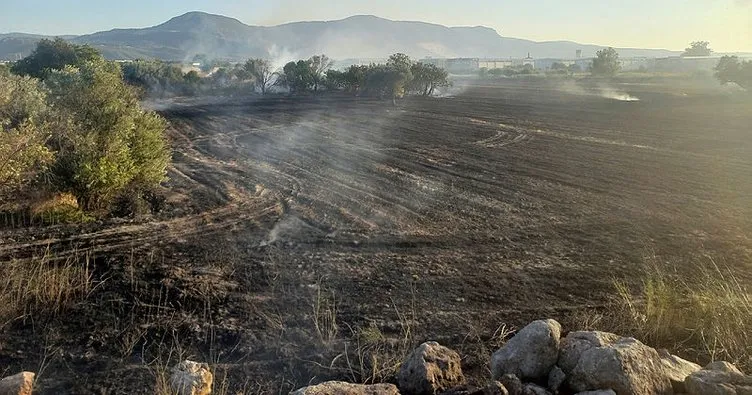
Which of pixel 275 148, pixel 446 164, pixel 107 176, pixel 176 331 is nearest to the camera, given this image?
pixel 176 331

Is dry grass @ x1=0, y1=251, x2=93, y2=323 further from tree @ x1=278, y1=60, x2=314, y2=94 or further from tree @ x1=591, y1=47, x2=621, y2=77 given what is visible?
tree @ x1=591, y1=47, x2=621, y2=77

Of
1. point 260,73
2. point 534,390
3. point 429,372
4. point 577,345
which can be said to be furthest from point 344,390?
point 260,73

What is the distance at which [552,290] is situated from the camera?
1011 cm

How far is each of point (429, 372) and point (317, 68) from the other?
71183mm

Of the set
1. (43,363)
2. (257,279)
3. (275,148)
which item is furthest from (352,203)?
(275,148)

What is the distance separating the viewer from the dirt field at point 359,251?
312 inches

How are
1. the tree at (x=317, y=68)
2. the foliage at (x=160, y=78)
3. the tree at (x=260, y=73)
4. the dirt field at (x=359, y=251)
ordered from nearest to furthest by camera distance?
the dirt field at (x=359, y=251)
the foliage at (x=160, y=78)
the tree at (x=317, y=68)
the tree at (x=260, y=73)

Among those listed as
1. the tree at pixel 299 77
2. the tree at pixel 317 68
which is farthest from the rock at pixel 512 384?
the tree at pixel 299 77

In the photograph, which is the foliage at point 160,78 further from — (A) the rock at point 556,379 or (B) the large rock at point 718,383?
(B) the large rock at point 718,383

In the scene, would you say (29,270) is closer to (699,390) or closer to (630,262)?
(699,390)

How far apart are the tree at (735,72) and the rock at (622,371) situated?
6728 centimetres

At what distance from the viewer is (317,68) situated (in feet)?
241

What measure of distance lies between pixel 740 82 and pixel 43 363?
2796 inches

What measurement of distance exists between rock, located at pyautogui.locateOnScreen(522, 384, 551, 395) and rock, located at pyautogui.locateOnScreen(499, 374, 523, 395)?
54 millimetres
